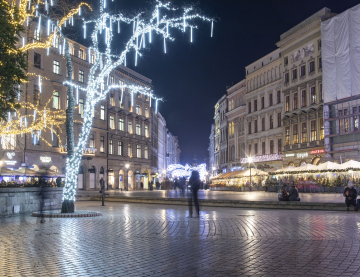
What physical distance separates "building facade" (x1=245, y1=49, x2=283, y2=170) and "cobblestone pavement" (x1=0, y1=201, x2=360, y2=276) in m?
47.8

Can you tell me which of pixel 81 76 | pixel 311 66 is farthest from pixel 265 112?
pixel 81 76

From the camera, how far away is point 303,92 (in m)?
53.7

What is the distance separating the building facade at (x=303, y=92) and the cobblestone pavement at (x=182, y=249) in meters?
38.5

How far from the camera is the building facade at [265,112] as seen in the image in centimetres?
6050

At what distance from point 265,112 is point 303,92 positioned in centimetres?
1055

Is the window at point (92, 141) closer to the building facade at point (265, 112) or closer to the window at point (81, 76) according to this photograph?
the window at point (81, 76)

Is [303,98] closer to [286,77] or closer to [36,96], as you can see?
[286,77]

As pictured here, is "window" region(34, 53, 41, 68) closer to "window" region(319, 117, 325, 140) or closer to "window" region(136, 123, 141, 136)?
"window" region(136, 123, 141, 136)

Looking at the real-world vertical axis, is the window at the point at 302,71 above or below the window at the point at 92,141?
above

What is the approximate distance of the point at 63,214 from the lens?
17.1 metres

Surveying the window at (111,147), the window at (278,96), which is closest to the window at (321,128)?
the window at (278,96)

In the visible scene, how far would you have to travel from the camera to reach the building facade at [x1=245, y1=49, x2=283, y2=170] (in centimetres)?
6050

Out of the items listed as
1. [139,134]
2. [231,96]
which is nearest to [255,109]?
[231,96]

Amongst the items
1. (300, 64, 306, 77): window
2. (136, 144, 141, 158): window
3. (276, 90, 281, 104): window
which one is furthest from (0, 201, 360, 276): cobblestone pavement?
(136, 144, 141, 158): window
